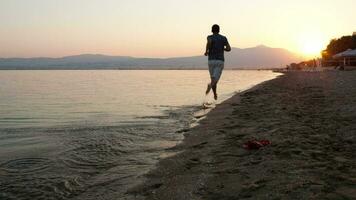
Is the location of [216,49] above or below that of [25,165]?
above

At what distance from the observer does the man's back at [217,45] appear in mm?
12148

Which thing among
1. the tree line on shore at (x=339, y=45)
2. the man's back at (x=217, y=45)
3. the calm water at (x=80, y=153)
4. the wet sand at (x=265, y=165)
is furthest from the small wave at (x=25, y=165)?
the tree line on shore at (x=339, y=45)

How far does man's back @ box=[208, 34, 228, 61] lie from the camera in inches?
478

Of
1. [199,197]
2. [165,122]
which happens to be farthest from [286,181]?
[165,122]

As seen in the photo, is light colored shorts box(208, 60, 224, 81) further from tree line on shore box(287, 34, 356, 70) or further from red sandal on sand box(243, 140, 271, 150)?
tree line on shore box(287, 34, 356, 70)

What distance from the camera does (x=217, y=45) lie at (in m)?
12.3

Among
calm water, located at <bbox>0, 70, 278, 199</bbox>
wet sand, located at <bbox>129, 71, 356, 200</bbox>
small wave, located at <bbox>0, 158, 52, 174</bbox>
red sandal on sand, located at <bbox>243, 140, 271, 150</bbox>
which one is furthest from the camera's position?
red sandal on sand, located at <bbox>243, 140, 271, 150</bbox>

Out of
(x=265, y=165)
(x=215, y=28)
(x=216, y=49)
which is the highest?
(x=215, y=28)

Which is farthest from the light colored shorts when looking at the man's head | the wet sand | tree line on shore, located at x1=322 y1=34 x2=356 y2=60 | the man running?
tree line on shore, located at x1=322 y1=34 x2=356 y2=60

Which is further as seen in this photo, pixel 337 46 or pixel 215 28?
pixel 337 46

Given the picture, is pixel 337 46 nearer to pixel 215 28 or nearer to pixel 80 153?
pixel 215 28

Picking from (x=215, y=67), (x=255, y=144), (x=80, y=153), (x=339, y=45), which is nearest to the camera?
(x=255, y=144)

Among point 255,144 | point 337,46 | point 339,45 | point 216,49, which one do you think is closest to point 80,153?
point 255,144

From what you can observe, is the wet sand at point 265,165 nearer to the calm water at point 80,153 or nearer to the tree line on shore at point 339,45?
the calm water at point 80,153
